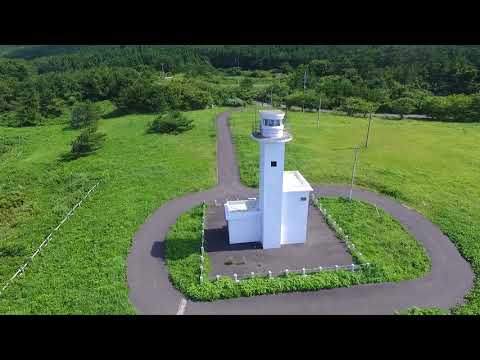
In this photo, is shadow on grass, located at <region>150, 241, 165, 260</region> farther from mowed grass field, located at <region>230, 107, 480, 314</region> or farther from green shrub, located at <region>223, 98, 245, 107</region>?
green shrub, located at <region>223, 98, 245, 107</region>

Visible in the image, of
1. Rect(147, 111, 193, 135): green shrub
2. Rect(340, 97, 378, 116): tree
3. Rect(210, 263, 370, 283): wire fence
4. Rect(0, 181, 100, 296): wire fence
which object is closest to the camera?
Rect(210, 263, 370, 283): wire fence

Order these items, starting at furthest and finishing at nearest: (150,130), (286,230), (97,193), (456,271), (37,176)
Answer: (150,130) → (37,176) → (97,193) → (286,230) → (456,271)

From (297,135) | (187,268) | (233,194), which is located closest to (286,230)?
(187,268)

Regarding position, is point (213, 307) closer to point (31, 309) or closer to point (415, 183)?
point (31, 309)

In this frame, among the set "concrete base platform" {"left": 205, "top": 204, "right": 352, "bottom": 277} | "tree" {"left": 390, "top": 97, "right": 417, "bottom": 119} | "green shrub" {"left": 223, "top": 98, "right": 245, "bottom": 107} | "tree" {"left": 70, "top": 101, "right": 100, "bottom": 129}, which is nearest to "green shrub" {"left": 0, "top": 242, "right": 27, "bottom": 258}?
"concrete base platform" {"left": 205, "top": 204, "right": 352, "bottom": 277}

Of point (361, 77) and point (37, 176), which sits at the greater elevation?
point (361, 77)

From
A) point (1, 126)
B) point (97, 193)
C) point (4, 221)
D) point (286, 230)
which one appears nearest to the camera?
point (286, 230)

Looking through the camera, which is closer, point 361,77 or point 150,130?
point 150,130
